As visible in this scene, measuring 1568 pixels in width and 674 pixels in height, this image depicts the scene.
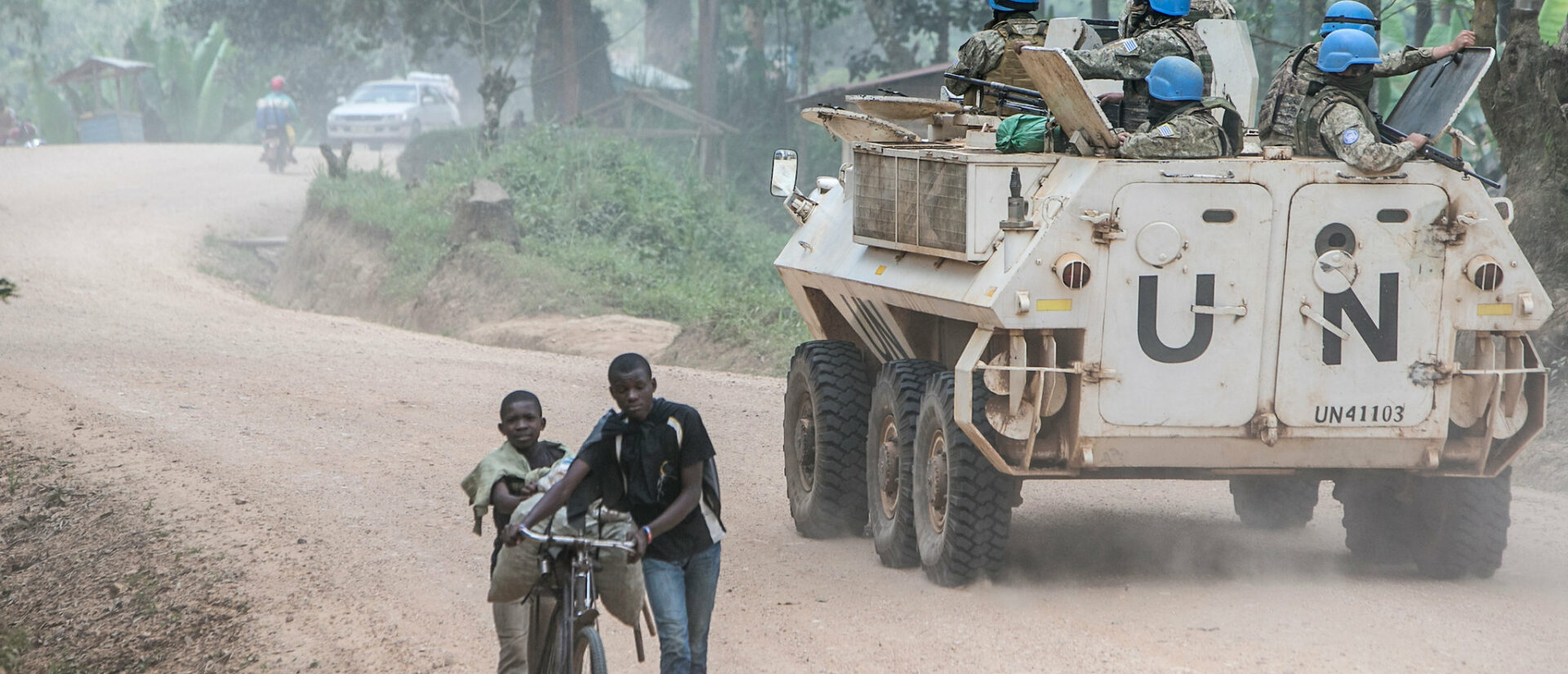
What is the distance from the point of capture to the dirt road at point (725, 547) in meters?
5.66

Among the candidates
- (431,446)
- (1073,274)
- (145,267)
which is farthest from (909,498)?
(145,267)

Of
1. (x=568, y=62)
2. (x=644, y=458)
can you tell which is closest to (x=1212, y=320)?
(x=644, y=458)

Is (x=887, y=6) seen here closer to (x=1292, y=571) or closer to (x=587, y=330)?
(x=587, y=330)

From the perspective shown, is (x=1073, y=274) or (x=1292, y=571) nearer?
(x=1073, y=274)

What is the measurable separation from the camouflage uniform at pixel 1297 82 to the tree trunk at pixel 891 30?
18502 millimetres

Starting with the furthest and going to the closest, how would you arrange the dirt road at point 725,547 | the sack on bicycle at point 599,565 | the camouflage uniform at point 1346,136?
the camouflage uniform at point 1346,136 → the dirt road at point 725,547 → the sack on bicycle at point 599,565

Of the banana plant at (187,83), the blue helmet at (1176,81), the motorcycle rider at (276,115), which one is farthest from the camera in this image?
the banana plant at (187,83)

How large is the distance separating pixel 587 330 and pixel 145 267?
759 cm

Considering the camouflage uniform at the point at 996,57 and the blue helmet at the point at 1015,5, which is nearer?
the camouflage uniform at the point at 996,57

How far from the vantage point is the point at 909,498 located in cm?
680

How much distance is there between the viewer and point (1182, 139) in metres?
6.05

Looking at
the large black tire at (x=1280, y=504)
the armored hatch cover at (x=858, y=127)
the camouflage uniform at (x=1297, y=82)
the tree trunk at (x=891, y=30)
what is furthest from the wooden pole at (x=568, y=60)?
the camouflage uniform at (x=1297, y=82)

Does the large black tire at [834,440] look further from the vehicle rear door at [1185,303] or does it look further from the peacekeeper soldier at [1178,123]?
the peacekeeper soldier at [1178,123]

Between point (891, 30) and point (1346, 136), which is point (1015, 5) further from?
point (891, 30)
